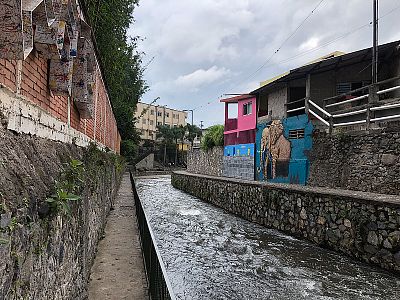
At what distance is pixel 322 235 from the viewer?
869 cm

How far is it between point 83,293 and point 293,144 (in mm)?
12601

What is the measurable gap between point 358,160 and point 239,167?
10.8 meters

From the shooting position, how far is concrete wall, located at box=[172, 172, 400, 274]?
678cm

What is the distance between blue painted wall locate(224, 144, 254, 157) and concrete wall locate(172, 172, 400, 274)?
20.5 feet

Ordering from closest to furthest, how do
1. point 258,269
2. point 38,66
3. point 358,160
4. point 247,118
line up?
point 38,66, point 258,269, point 358,160, point 247,118

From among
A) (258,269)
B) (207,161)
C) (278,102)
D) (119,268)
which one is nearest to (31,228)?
(119,268)

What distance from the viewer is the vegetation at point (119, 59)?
34.4 ft

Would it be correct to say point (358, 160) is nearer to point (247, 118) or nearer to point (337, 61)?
point (337, 61)

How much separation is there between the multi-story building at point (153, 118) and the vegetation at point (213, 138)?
3979 centimetres

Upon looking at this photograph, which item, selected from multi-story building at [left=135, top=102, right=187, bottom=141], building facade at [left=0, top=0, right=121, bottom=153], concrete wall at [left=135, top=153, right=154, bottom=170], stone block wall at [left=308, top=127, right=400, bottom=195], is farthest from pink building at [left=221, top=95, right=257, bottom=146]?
multi-story building at [left=135, top=102, right=187, bottom=141]

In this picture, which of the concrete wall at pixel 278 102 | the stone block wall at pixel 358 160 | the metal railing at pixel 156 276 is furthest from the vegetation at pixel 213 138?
the metal railing at pixel 156 276

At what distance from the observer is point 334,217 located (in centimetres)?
829

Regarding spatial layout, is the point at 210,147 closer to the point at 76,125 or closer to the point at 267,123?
the point at 267,123

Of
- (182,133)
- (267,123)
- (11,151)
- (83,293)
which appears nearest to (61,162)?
(11,151)
